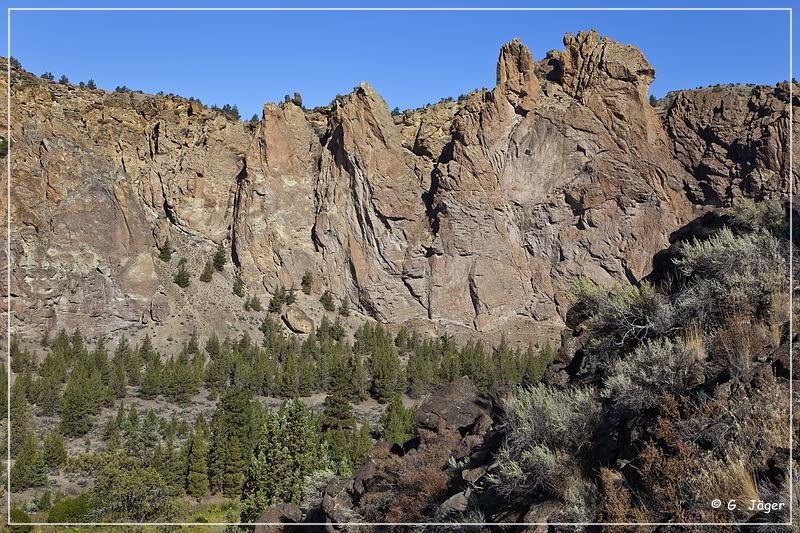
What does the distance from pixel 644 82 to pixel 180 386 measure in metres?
58.6

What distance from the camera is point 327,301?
244 feet

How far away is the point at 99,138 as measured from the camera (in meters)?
74.6

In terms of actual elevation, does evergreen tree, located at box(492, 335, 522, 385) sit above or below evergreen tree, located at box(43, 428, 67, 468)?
above

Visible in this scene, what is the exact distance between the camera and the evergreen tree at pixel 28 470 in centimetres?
3228

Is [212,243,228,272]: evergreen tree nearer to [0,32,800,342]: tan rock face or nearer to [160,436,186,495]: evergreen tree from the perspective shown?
[0,32,800,342]: tan rock face

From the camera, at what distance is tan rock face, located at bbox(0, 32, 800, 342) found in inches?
2906

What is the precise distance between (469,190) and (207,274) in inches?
1199

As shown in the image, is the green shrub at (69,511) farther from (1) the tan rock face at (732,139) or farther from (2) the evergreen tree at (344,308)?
(1) the tan rock face at (732,139)

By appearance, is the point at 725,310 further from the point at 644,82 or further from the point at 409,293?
the point at 644,82

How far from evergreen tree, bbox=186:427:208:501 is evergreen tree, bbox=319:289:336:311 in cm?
3990

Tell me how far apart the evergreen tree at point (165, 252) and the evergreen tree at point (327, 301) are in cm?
1736

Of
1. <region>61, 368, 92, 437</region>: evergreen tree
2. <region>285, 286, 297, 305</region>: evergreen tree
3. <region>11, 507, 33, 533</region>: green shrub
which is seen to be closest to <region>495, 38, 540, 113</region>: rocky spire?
<region>285, 286, 297, 305</region>: evergreen tree

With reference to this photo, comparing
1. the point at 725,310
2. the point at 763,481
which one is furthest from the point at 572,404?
the point at 763,481

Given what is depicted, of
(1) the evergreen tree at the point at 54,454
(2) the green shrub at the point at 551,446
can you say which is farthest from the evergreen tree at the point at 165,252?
(2) the green shrub at the point at 551,446
